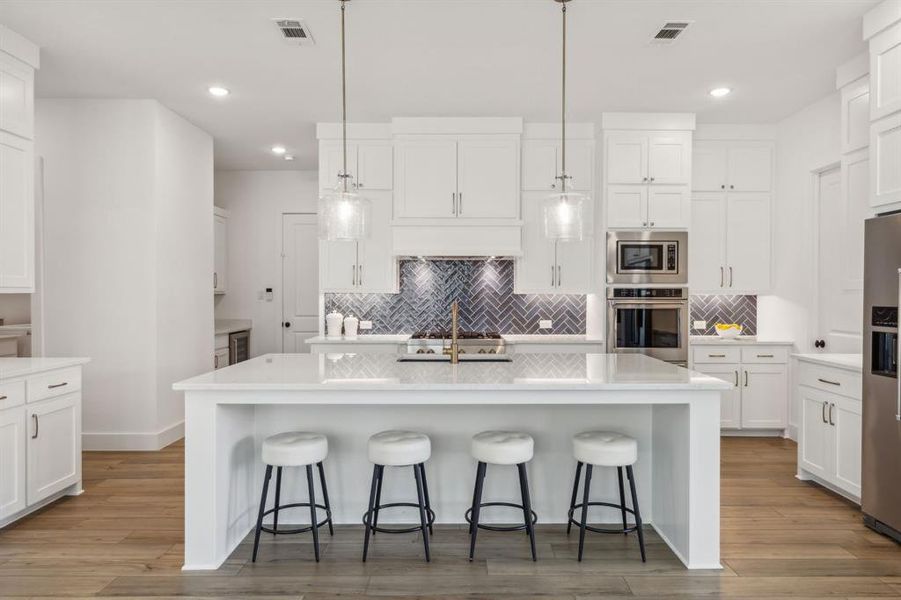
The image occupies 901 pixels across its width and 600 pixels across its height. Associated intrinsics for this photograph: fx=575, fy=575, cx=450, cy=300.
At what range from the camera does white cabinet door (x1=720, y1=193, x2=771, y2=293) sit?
18.0ft

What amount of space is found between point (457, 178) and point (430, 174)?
9.9 inches

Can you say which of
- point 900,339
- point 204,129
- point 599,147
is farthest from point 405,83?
point 900,339

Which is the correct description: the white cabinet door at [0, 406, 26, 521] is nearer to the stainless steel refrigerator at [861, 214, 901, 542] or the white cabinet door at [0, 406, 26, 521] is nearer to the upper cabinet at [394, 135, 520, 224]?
the upper cabinet at [394, 135, 520, 224]

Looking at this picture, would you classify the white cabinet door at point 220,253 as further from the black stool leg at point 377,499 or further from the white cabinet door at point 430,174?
the black stool leg at point 377,499

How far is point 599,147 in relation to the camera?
17.5 feet

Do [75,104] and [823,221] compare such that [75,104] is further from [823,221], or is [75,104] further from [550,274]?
[823,221]

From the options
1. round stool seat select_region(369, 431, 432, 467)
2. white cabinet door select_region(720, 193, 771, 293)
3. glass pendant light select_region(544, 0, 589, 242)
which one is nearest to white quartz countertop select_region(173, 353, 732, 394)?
round stool seat select_region(369, 431, 432, 467)

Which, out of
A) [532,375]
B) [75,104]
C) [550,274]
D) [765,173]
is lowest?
[532,375]

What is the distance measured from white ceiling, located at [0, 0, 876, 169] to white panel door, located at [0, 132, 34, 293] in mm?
739

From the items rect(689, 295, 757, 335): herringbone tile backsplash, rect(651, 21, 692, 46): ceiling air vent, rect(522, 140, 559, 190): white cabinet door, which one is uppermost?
rect(651, 21, 692, 46): ceiling air vent

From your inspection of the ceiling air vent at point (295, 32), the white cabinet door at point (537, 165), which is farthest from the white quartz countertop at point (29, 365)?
the white cabinet door at point (537, 165)

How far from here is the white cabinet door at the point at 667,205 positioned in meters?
5.23

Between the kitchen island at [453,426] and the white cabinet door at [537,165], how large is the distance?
2305 mm

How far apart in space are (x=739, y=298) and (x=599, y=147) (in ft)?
6.88
